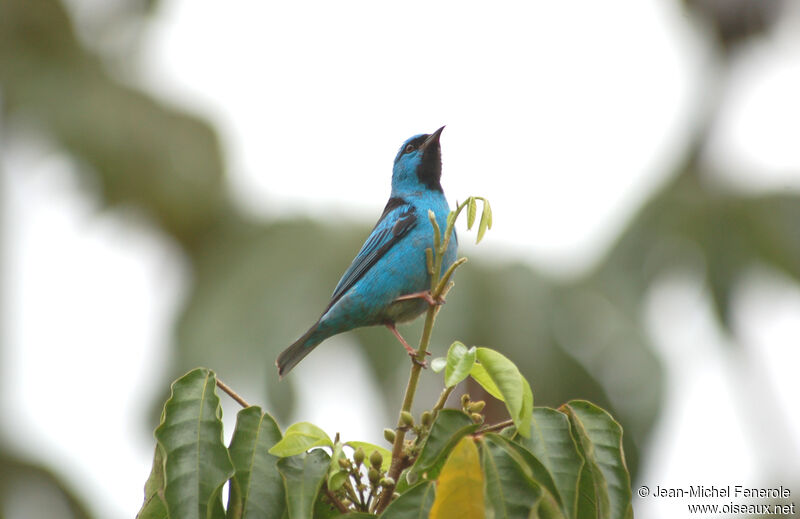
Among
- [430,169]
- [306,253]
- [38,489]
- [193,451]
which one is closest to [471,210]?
[193,451]

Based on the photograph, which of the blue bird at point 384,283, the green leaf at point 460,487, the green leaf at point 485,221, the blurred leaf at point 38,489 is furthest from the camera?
the blurred leaf at point 38,489

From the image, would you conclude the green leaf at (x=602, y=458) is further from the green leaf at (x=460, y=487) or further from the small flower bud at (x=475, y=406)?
the green leaf at (x=460, y=487)

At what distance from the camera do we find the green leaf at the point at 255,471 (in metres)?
2.41

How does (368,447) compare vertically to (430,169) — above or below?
below

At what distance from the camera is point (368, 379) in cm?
913

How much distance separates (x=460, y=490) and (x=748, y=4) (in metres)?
10.2

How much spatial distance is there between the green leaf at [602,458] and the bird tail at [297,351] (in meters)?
1.94

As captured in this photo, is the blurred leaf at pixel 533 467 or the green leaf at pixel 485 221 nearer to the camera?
the blurred leaf at pixel 533 467

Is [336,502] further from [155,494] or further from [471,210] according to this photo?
[471,210]

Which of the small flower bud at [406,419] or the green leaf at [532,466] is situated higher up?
the small flower bud at [406,419]

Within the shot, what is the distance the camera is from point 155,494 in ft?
8.33

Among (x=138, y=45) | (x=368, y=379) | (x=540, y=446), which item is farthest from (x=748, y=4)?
(x=540, y=446)

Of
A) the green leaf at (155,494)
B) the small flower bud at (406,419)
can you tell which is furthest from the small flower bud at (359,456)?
the green leaf at (155,494)

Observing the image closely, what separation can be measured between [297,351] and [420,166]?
4.74 ft
